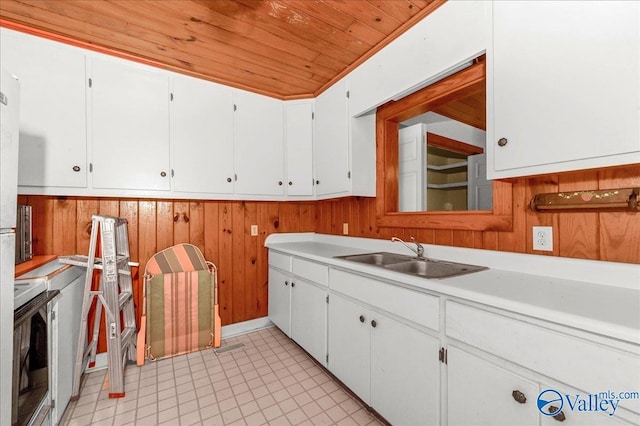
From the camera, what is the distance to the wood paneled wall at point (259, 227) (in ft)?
3.71

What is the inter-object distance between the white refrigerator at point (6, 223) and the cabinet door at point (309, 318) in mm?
1436

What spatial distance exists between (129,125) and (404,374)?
2403mm

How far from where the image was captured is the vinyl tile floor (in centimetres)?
153

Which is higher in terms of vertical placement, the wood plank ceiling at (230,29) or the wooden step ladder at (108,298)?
the wood plank ceiling at (230,29)

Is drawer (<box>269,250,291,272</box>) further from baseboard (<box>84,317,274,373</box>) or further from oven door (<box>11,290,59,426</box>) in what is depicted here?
oven door (<box>11,290,59,426</box>)

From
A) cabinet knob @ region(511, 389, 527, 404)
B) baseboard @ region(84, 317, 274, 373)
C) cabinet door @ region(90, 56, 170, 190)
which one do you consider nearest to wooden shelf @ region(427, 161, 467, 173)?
cabinet knob @ region(511, 389, 527, 404)

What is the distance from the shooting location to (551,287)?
1.07 m

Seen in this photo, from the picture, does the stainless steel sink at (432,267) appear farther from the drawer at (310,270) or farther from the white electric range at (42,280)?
the white electric range at (42,280)

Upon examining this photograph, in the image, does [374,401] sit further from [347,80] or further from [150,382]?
[347,80]

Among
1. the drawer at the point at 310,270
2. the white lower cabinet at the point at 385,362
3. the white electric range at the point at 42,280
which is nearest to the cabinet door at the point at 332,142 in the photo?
the drawer at the point at 310,270

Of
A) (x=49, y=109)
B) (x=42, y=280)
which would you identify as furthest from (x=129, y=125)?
(x=42, y=280)

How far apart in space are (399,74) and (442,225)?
3.26ft

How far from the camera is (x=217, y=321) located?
2.35 meters

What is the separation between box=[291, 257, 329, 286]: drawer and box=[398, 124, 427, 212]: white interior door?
2.93 ft
